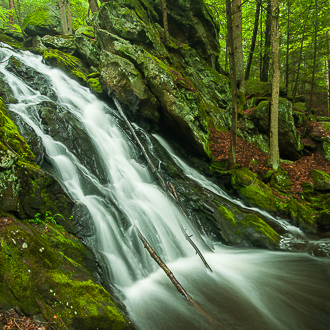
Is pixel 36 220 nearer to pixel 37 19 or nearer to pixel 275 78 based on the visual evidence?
pixel 275 78

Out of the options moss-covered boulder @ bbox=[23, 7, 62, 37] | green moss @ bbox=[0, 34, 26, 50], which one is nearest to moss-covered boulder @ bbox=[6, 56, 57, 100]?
green moss @ bbox=[0, 34, 26, 50]

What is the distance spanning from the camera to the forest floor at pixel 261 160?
410 inches

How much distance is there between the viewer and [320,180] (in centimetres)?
1010

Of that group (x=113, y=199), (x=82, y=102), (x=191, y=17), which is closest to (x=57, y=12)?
(x=191, y=17)

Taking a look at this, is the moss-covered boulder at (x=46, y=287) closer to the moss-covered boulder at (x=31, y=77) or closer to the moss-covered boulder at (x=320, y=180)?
the moss-covered boulder at (x=31, y=77)

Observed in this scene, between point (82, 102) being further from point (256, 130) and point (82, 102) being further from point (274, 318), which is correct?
point (274, 318)

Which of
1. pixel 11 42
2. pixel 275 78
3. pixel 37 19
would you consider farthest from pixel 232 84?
pixel 37 19

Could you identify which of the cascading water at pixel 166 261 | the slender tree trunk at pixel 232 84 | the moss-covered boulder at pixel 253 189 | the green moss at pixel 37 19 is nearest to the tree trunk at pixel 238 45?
the slender tree trunk at pixel 232 84

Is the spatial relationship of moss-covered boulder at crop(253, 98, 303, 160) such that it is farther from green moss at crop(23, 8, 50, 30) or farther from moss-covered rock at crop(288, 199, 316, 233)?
green moss at crop(23, 8, 50, 30)

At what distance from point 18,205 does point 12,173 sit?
581mm

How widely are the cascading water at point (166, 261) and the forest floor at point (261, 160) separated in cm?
391

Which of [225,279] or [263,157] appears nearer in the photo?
[225,279]

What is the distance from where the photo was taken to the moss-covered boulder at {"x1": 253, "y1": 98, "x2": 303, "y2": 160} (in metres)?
11.7

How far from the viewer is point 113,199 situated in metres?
6.65
